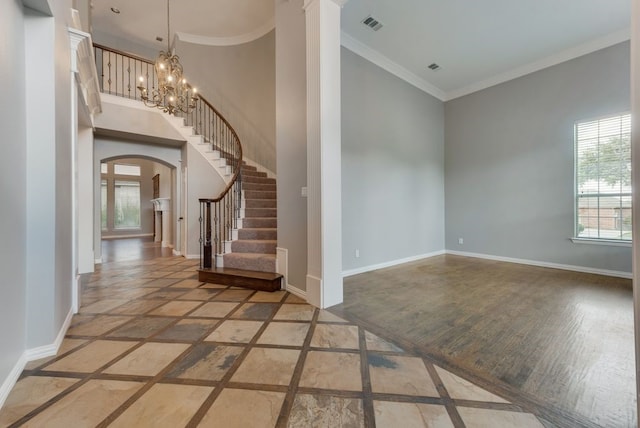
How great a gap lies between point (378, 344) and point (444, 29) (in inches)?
179

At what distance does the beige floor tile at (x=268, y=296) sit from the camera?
2.94m

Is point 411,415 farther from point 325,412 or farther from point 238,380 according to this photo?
point 238,380

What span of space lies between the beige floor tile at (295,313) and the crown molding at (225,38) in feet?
20.9

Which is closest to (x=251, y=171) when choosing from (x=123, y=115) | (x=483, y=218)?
(x=123, y=115)

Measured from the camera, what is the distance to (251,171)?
6105 millimetres

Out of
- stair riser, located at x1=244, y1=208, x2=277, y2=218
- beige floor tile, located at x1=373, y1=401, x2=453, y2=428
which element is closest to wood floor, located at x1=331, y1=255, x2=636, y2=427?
beige floor tile, located at x1=373, y1=401, x2=453, y2=428

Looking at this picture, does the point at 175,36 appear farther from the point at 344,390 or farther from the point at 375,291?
the point at 344,390

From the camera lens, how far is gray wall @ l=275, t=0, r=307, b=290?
3.03 metres

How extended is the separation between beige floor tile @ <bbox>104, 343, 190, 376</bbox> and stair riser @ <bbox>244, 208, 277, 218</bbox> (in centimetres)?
285

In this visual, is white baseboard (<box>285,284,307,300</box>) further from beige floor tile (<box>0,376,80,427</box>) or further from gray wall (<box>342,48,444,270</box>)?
beige floor tile (<box>0,376,80,427</box>)

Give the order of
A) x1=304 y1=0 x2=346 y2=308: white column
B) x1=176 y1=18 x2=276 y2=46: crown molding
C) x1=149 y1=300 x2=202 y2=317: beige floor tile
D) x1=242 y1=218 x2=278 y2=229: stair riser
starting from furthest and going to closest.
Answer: x1=176 y1=18 x2=276 y2=46: crown molding → x1=242 y1=218 x2=278 y2=229: stair riser → x1=304 y1=0 x2=346 y2=308: white column → x1=149 y1=300 x2=202 y2=317: beige floor tile

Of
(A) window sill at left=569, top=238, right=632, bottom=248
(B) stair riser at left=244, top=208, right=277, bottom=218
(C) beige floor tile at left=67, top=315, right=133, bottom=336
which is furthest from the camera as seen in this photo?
(B) stair riser at left=244, top=208, right=277, bottom=218

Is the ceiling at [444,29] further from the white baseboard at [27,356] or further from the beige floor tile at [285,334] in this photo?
the white baseboard at [27,356]

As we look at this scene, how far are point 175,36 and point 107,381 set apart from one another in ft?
24.8
